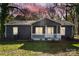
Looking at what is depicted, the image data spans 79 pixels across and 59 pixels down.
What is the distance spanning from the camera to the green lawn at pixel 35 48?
657cm

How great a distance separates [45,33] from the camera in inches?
259

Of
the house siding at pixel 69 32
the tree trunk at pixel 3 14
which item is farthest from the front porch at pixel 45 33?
the tree trunk at pixel 3 14

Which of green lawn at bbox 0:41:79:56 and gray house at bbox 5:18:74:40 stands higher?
gray house at bbox 5:18:74:40

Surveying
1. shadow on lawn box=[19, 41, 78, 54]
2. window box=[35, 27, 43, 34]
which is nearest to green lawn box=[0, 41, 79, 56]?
shadow on lawn box=[19, 41, 78, 54]

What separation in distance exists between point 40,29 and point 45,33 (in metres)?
0.09

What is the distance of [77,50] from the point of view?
6.58 meters

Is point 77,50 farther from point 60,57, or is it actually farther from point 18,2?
point 18,2

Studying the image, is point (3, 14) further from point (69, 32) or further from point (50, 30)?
point (69, 32)

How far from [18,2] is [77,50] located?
3.28ft

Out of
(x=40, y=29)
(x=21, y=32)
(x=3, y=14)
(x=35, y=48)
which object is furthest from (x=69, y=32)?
(x=3, y=14)

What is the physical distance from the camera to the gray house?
655cm

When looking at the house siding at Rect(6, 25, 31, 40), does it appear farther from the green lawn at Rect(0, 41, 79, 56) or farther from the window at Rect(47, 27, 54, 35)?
the window at Rect(47, 27, 54, 35)

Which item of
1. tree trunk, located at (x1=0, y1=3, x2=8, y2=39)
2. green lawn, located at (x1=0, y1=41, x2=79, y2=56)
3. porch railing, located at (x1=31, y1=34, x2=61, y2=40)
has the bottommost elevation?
green lawn, located at (x1=0, y1=41, x2=79, y2=56)

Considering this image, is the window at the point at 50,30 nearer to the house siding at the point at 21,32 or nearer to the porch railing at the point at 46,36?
the porch railing at the point at 46,36
